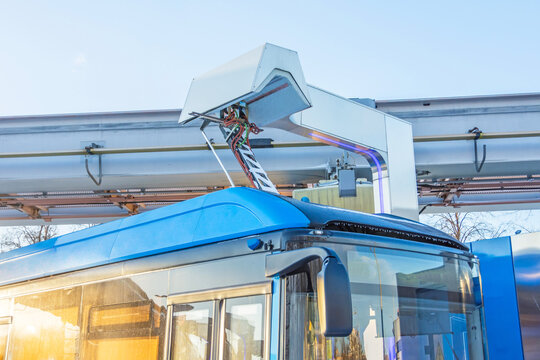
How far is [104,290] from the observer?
4.36 meters

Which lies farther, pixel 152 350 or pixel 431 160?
pixel 431 160

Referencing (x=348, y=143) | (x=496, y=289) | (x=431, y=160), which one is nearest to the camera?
(x=348, y=143)

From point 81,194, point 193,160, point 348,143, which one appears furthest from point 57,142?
point 348,143

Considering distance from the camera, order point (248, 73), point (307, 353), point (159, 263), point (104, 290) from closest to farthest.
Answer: point (307, 353) → point (159, 263) → point (104, 290) → point (248, 73)

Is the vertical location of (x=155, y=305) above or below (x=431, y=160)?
below

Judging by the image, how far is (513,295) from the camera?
6.91m

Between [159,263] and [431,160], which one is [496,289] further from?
[159,263]

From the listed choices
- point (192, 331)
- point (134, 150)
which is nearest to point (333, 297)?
Result: point (192, 331)

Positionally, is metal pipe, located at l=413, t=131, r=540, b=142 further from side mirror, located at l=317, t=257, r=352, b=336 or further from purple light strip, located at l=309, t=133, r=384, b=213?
side mirror, located at l=317, t=257, r=352, b=336

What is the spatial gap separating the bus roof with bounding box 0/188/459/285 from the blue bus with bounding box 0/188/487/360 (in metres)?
0.01

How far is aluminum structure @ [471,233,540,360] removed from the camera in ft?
22.1

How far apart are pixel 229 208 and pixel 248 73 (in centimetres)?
155

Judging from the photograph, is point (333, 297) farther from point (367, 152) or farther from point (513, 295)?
point (513, 295)

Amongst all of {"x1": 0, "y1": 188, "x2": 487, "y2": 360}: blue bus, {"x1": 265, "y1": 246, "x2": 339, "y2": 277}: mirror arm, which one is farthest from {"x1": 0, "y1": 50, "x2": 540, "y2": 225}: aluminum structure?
{"x1": 265, "y1": 246, "x2": 339, "y2": 277}: mirror arm
